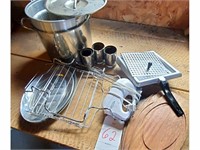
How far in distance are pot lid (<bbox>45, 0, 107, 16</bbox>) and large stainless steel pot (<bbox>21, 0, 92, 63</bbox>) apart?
0.02 metres

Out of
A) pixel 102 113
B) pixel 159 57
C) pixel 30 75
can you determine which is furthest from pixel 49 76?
pixel 159 57

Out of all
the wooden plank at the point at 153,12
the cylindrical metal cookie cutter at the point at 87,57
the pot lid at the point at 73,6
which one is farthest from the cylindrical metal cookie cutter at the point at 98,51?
the wooden plank at the point at 153,12

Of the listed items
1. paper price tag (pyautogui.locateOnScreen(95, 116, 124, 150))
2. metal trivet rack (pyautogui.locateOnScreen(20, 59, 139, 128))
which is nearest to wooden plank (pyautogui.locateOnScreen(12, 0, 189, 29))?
metal trivet rack (pyautogui.locateOnScreen(20, 59, 139, 128))

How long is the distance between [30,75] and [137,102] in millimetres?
348

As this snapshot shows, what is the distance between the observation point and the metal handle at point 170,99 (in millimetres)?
560

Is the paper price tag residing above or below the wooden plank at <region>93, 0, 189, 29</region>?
below

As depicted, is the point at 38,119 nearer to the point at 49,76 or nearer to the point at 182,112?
the point at 49,76

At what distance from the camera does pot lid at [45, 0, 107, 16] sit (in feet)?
2.00

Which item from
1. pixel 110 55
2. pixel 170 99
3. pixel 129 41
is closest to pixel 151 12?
pixel 129 41

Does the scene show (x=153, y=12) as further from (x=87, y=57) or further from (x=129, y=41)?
(x=87, y=57)

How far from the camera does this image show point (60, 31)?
61cm

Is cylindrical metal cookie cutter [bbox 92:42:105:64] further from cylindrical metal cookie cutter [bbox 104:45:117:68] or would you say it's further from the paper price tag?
the paper price tag

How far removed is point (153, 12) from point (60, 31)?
38 centimetres

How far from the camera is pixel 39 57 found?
78 centimetres
